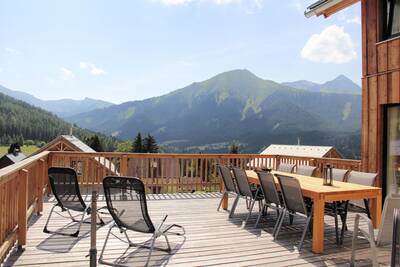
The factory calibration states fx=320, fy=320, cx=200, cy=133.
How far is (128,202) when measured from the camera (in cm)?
354

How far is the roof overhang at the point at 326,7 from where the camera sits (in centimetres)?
675

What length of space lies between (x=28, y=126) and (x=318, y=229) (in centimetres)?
7881

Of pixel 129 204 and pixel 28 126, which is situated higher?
pixel 28 126

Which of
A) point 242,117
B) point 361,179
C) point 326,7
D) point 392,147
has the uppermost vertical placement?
point 242,117

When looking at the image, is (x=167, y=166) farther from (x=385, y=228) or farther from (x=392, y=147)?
(x=385, y=228)

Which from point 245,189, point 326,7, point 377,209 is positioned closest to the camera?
point 377,209

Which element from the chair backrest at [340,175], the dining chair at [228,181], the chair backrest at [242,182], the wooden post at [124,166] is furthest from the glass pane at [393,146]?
the wooden post at [124,166]

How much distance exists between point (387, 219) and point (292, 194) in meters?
1.48

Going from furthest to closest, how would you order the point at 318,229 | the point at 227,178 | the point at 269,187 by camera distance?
the point at 227,178 → the point at 269,187 → the point at 318,229

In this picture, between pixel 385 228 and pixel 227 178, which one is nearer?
pixel 385 228

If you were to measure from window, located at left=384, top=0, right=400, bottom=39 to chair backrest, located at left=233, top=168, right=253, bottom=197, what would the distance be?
382 cm

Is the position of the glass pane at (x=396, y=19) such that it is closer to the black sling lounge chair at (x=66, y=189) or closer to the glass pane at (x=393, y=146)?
the glass pane at (x=393, y=146)

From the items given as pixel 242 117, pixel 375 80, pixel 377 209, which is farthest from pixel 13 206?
pixel 242 117

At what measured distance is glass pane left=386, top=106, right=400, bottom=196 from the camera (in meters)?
5.75
